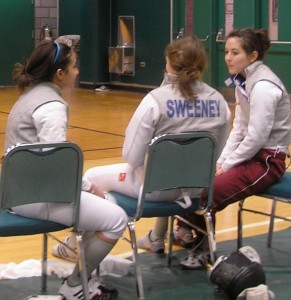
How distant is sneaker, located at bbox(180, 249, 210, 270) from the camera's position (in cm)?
358

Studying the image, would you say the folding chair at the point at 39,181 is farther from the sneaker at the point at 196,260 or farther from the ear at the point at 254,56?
the ear at the point at 254,56

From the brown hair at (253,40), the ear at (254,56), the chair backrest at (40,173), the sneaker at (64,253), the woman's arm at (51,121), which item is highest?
the brown hair at (253,40)

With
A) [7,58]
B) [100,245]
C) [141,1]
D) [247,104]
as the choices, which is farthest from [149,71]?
[100,245]

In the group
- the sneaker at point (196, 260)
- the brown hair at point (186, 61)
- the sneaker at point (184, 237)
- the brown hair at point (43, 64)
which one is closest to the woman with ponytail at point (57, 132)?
the brown hair at point (43, 64)

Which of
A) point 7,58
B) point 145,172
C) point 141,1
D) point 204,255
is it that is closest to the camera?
point 145,172

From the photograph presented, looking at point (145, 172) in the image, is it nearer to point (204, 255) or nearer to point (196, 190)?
point (196, 190)

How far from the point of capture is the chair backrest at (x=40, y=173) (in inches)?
107

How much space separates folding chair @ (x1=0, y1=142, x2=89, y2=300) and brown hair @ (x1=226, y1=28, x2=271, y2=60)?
4.14ft

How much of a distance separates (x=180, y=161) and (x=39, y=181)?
63 cm

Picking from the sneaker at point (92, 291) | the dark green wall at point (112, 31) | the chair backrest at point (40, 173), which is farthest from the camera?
the dark green wall at point (112, 31)

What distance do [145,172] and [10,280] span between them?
84 cm

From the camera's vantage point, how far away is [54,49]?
10.0 ft

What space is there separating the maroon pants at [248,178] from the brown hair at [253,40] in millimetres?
506

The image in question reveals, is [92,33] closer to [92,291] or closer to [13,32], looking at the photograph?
[13,32]
